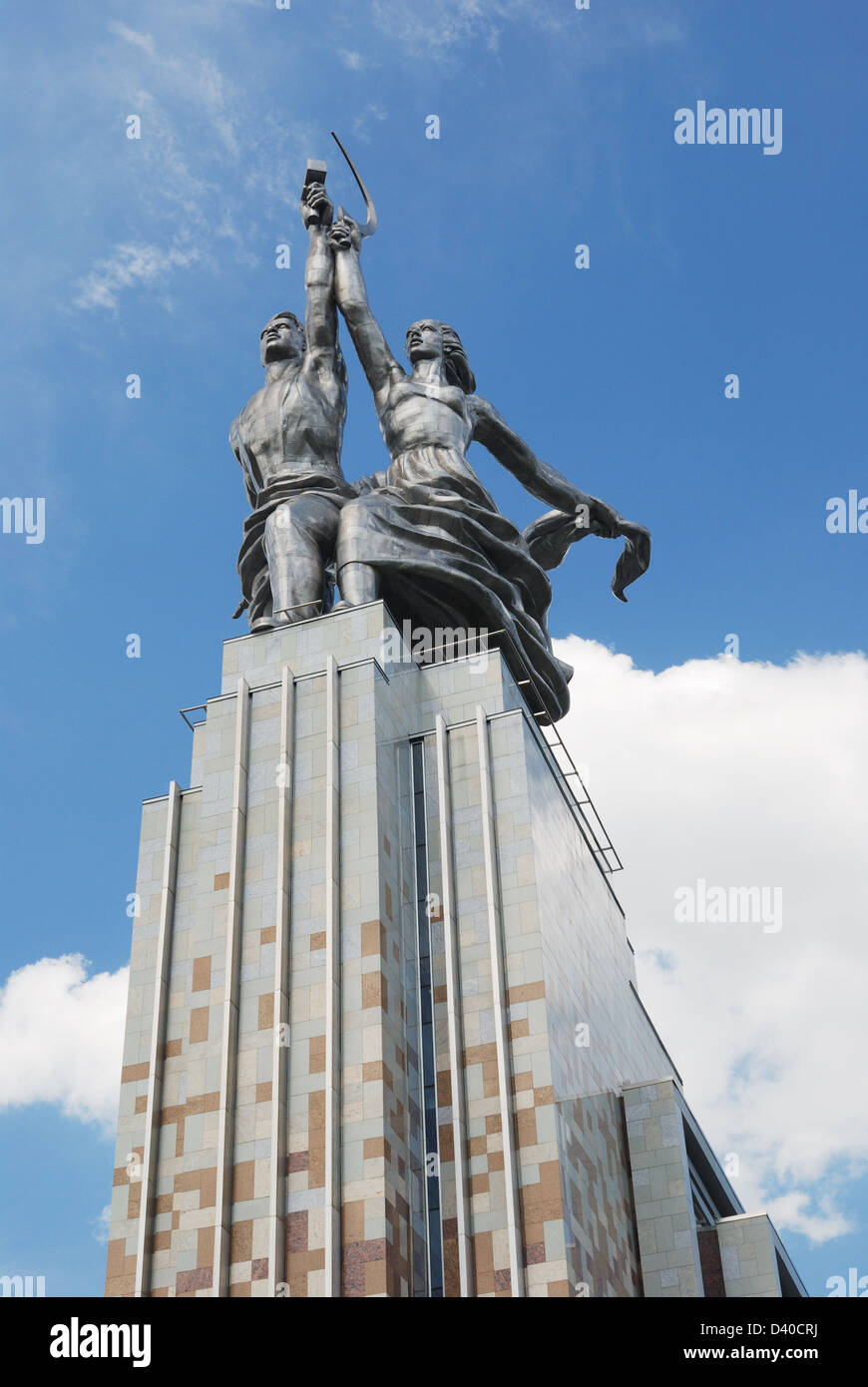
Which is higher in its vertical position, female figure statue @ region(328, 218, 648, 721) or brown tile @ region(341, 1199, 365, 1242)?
female figure statue @ region(328, 218, 648, 721)

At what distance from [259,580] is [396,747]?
21.3ft

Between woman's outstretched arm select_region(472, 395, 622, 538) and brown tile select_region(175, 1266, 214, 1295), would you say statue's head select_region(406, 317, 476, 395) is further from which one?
brown tile select_region(175, 1266, 214, 1295)

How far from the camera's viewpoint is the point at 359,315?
37.2m

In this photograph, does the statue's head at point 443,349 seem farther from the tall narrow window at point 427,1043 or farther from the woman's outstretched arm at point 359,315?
the tall narrow window at point 427,1043

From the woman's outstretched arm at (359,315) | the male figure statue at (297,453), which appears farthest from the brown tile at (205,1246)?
the woman's outstretched arm at (359,315)

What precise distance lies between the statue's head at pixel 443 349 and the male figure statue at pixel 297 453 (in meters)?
1.74

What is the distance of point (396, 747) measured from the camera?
1148 inches

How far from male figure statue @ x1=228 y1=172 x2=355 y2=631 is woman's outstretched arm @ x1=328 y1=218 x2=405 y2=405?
0.86 ft

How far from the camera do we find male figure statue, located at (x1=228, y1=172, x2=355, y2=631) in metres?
32.8

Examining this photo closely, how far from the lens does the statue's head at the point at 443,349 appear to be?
122ft

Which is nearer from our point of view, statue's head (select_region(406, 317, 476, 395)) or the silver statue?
the silver statue

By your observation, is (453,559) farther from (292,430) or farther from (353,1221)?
(353,1221)

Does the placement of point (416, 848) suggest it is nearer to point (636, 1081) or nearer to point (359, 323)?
point (636, 1081)

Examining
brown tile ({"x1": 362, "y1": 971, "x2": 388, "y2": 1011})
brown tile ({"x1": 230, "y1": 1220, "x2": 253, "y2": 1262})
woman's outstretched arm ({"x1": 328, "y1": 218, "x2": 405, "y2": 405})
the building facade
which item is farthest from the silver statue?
brown tile ({"x1": 230, "y1": 1220, "x2": 253, "y2": 1262})
